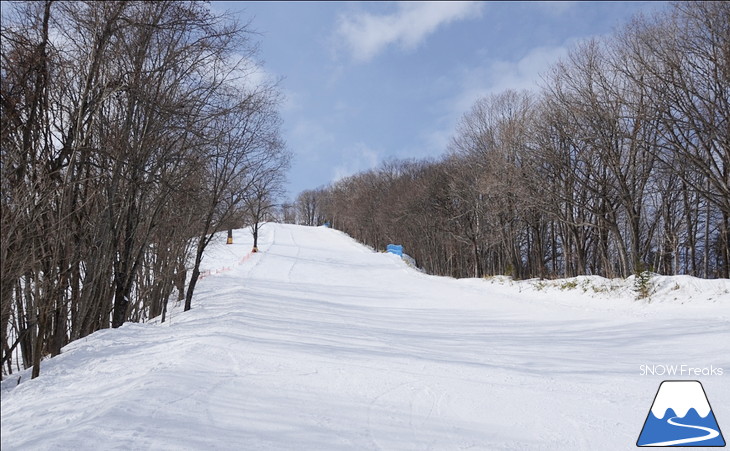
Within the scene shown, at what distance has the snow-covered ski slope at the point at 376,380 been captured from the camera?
3.68 m

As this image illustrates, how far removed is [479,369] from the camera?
604cm

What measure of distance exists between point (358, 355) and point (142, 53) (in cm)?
690

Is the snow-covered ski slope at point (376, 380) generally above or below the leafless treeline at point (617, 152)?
below

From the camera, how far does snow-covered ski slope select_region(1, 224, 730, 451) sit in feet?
12.1

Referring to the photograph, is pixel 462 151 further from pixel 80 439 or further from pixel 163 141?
pixel 80 439
